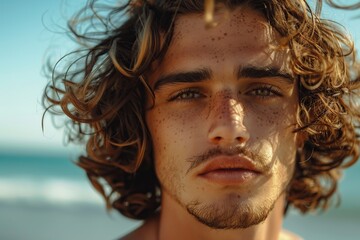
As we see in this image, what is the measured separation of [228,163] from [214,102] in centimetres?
28

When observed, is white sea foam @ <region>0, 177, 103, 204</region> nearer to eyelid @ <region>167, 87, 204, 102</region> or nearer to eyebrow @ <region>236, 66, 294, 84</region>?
eyelid @ <region>167, 87, 204, 102</region>

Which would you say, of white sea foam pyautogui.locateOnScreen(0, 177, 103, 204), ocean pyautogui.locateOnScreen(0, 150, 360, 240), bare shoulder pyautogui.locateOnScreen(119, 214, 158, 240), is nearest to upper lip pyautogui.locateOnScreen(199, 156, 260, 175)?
bare shoulder pyautogui.locateOnScreen(119, 214, 158, 240)

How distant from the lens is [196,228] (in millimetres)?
2639

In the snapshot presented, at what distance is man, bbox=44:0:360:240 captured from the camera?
2383 millimetres

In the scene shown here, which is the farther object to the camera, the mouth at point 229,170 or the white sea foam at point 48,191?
the white sea foam at point 48,191

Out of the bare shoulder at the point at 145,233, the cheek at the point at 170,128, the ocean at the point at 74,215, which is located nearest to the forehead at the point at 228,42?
the cheek at the point at 170,128

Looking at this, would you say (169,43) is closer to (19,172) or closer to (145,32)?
(145,32)

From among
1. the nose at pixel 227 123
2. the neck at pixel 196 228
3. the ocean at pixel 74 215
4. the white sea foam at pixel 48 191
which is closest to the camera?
the nose at pixel 227 123

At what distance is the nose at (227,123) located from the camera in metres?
2.29

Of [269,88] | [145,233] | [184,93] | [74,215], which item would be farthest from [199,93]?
[74,215]

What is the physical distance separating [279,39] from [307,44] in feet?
0.79

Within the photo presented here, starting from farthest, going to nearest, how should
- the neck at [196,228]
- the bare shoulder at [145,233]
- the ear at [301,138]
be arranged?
the bare shoulder at [145,233]
the ear at [301,138]
the neck at [196,228]

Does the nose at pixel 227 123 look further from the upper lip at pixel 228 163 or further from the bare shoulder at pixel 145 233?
the bare shoulder at pixel 145 233

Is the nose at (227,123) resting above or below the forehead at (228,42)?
below
